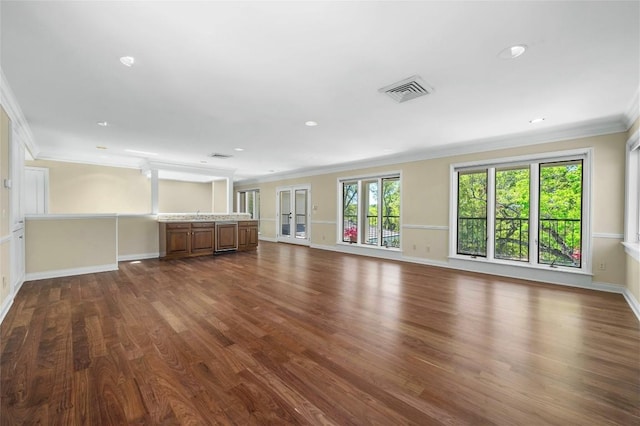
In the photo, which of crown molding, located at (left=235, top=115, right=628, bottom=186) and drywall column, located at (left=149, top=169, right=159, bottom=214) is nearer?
crown molding, located at (left=235, top=115, right=628, bottom=186)

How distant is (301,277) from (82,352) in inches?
115

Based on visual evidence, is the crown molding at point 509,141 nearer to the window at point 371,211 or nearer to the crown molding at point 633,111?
the crown molding at point 633,111

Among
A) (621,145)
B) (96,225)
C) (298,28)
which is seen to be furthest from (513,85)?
(96,225)

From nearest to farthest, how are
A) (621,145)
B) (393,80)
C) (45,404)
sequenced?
(45,404)
(393,80)
(621,145)

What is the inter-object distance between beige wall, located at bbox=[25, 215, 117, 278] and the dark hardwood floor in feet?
2.43

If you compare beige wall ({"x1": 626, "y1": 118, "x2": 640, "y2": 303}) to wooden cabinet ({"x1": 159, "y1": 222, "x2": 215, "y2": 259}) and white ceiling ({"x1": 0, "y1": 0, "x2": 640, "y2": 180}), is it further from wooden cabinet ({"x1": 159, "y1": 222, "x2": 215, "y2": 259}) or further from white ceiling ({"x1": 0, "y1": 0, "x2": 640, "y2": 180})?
wooden cabinet ({"x1": 159, "y1": 222, "x2": 215, "y2": 259})

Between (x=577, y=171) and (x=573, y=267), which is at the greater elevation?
(x=577, y=171)

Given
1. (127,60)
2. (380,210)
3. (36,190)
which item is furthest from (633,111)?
(36,190)

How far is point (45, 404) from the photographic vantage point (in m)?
1.59

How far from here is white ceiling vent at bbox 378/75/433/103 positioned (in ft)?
8.84

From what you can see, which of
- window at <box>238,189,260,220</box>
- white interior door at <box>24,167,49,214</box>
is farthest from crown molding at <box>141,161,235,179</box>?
window at <box>238,189,260,220</box>

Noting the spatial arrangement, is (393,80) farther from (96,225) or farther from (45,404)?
(96,225)

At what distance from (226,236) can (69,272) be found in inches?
128

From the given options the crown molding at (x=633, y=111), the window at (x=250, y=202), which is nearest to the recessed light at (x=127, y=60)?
the crown molding at (x=633, y=111)
